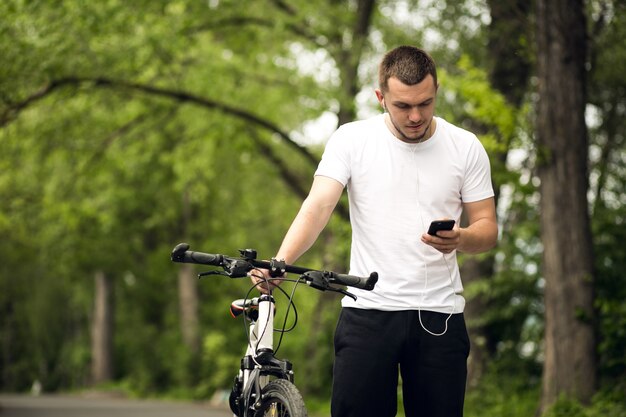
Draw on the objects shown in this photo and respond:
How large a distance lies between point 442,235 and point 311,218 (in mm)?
522

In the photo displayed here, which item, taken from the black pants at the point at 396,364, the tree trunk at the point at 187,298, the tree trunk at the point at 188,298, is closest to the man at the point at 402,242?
the black pants at the point at 396,364

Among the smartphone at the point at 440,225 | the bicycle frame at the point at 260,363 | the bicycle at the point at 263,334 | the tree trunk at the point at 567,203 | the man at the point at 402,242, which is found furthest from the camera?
the tree trunk at the point at 567,203

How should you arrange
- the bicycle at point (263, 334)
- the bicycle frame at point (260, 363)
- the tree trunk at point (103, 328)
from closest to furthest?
the bicycle at point (263, 334), the bicycle frame at point (260, 363), the tree trunk at point (103, 328)

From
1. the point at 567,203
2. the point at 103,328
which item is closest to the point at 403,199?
the point at 567,203

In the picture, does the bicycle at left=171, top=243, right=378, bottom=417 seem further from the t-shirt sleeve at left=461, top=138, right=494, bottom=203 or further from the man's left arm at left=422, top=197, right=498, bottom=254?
the t-shirt sleeve at left=461, top=138, right=494, bottom=203

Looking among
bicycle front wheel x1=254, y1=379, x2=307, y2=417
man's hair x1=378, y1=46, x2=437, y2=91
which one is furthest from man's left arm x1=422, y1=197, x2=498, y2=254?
bicycle front wheel x1=254, y1=379, x2=307, y2=417

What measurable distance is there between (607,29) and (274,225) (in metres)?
20.2

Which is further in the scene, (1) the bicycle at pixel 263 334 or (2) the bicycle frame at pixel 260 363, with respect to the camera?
(2) the bicycle frame at pixel 260 363

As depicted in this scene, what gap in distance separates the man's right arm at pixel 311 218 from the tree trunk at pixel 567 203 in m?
7.28

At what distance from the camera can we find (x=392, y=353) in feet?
13.1

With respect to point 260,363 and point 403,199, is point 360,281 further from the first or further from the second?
point 260,363

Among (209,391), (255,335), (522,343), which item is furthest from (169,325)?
(255,335)

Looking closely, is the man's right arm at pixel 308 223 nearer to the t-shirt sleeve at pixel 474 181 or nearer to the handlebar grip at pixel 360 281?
the handlebar grip at pixel 360 281

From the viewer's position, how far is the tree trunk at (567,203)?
10984 mm
